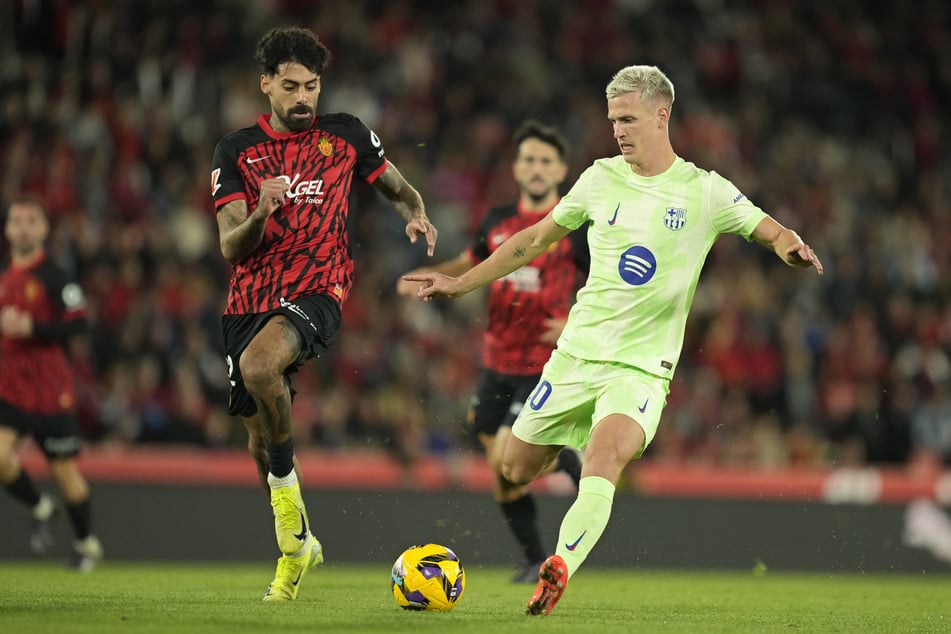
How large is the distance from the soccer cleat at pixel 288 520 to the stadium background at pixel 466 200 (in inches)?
218

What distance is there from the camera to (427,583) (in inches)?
260

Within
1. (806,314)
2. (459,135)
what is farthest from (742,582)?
(459,135)

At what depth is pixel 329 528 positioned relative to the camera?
40.3ft

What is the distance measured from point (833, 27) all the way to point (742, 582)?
1321cm

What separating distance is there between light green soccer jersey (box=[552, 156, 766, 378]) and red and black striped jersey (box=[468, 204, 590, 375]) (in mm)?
2485

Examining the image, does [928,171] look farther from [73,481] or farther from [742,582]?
[73,481]

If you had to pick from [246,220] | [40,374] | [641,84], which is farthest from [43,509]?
[641,84]

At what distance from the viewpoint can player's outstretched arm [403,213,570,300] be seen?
6.70 m

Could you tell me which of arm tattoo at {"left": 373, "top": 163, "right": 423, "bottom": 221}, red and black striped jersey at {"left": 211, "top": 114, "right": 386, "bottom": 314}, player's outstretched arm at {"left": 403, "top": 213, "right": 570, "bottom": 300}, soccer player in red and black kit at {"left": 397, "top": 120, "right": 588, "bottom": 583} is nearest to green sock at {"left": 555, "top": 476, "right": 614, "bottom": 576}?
player's outstretched arm at {"left": 403, "top": 213, "right": 570, "bottom": 300}

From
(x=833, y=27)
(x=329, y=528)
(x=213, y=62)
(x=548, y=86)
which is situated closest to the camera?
(x=329, y=528)

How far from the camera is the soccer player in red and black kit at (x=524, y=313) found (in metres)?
9.26

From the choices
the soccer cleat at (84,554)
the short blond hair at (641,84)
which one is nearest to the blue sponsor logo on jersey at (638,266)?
the short blond hair at (641,84)

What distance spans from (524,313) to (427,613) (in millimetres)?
3225

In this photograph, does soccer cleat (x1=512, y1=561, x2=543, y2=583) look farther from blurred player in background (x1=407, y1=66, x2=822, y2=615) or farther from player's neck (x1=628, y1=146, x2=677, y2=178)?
player's neck (x1=628, y1=146, x2=677, y2=178)
